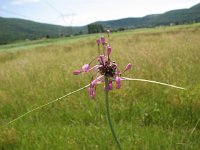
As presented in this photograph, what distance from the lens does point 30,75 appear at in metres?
8.40

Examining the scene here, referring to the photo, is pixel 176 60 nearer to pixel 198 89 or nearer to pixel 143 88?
pixel 143 88

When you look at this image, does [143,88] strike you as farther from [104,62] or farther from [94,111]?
[104,62]

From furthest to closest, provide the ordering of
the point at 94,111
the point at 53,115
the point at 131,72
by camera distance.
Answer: the point at 131,72
the point at 53,115
the point at 94,111

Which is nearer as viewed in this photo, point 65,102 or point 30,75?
point 65,102

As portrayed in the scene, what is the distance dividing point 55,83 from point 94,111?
221cm

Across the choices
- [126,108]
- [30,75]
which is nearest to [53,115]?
[126,108]

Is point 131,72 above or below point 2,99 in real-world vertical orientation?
above

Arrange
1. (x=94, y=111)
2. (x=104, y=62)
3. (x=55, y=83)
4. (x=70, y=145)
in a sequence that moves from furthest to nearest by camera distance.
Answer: (x=55, y=83) → (x=94, y=111) → (x=70, y=145) → (x=104, y=62)

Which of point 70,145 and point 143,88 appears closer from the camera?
point 70,145

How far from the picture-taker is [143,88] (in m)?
4.91

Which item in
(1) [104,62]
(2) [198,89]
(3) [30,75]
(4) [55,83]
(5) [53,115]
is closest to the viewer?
(1) [104,62]

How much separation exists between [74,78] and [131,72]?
131 cm

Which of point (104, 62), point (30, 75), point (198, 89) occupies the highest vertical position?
point (104, 62)

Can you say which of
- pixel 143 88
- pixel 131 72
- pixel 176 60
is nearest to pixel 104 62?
pixel 143 88
